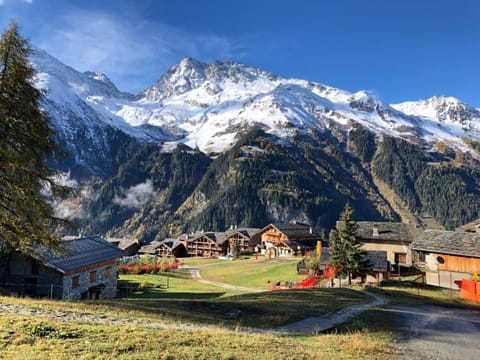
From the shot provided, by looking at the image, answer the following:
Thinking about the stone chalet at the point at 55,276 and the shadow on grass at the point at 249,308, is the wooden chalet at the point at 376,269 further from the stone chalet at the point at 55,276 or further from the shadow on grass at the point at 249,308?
the stone chalet at the point at 55,276

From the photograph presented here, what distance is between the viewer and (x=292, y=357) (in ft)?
39.5

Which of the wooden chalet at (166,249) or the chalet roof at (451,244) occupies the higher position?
the chalet roof at (451,244)

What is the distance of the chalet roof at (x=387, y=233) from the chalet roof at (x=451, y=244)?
2097 cm

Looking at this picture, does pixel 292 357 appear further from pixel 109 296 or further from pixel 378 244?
pixel 378 244

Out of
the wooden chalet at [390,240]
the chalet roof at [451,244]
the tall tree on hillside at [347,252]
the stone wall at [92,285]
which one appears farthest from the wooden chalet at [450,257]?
the stone wall at [92,285]

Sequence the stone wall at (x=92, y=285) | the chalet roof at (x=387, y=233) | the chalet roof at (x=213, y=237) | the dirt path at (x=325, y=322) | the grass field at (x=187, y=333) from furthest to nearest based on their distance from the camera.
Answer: the chalet roof at (x=213, y=237) < the chalet roof at (x=387, y=233) < the stone wall at (x=92, y=285) < the dirt path at (x=325, y=322) < the grass field at (x=187, y=333)

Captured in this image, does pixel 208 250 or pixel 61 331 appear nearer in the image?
pixel 61 331

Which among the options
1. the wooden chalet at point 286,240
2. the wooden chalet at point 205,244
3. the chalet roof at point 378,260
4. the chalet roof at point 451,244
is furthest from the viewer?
the wooden chalet at point 205,244

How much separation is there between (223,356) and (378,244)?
5740 cm

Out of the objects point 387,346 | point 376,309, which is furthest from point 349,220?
point 387,346

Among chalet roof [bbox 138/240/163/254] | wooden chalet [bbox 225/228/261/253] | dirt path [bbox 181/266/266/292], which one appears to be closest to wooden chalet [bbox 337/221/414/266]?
dirt path [bbox 181/266/266/292]

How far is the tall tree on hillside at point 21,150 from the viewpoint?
18750 millimetres

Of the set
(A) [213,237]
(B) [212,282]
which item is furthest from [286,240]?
(B) [212,282]

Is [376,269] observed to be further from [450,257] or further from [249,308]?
[249,308]
